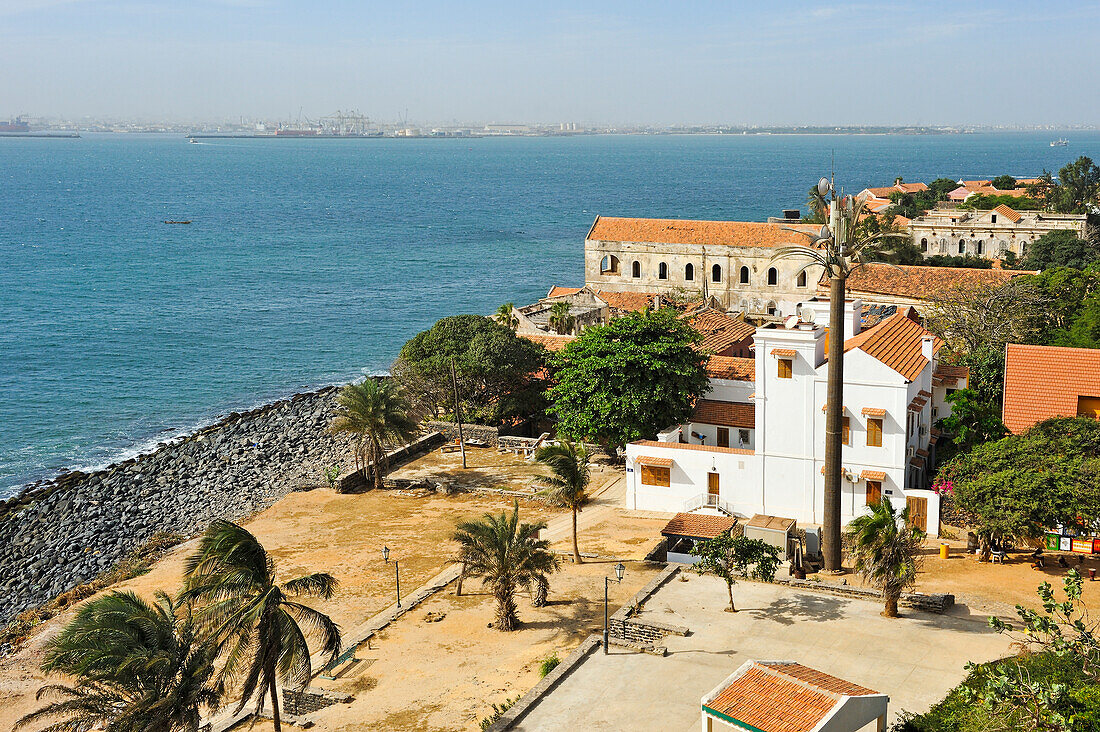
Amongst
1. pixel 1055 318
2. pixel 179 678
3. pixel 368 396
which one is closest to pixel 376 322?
pixel 368 396

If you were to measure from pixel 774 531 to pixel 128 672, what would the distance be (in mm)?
18534

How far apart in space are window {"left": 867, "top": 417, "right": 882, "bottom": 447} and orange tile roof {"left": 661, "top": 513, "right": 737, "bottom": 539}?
5.05 m

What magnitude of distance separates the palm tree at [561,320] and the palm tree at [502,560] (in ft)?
110

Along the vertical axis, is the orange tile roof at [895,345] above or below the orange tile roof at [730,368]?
above

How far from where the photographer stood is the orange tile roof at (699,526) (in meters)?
31.4

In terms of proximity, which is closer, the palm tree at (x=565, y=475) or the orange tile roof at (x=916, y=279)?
the palm tree at (x=565, y=475)

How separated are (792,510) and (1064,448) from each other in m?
8.52

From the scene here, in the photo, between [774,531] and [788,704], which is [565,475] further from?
[788,704]

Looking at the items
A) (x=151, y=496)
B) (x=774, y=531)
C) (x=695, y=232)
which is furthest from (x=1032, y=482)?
(x=695, y=232)

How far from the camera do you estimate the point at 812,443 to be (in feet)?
112

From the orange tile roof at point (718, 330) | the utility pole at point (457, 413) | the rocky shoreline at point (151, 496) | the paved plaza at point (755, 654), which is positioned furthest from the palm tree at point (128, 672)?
the orange tile roof at point (718, 330)

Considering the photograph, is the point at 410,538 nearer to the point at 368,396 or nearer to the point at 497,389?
the point at 368,396

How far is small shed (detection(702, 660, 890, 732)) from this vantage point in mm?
17625

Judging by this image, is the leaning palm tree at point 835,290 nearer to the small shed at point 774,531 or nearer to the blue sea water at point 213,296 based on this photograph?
the small shed at point 774,531
